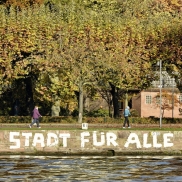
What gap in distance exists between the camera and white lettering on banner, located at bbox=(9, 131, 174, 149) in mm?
65562

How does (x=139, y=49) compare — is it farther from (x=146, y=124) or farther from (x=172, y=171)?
(x=172, y=171)

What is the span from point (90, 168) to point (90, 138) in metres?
9.71

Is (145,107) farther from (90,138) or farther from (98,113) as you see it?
(90,138)

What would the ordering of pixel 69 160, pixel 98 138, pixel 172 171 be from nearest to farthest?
pixel 172 171 < pixel 69 160 < pixel 98 138

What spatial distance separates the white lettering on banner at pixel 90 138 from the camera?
65.6m

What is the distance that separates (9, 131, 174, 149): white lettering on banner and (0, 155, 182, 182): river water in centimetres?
145

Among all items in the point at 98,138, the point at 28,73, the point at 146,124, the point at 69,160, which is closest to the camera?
the point at 69,160

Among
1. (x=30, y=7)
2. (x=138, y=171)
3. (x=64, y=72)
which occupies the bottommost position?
(x=138, y=171)

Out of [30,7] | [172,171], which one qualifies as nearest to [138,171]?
[172,171]

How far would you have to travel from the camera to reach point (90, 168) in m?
56.4

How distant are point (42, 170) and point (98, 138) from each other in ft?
38.7

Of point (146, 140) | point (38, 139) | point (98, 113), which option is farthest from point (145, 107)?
point (38, 139)

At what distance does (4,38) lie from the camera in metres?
94.9

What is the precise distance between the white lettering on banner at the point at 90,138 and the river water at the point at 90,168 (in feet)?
4.77
